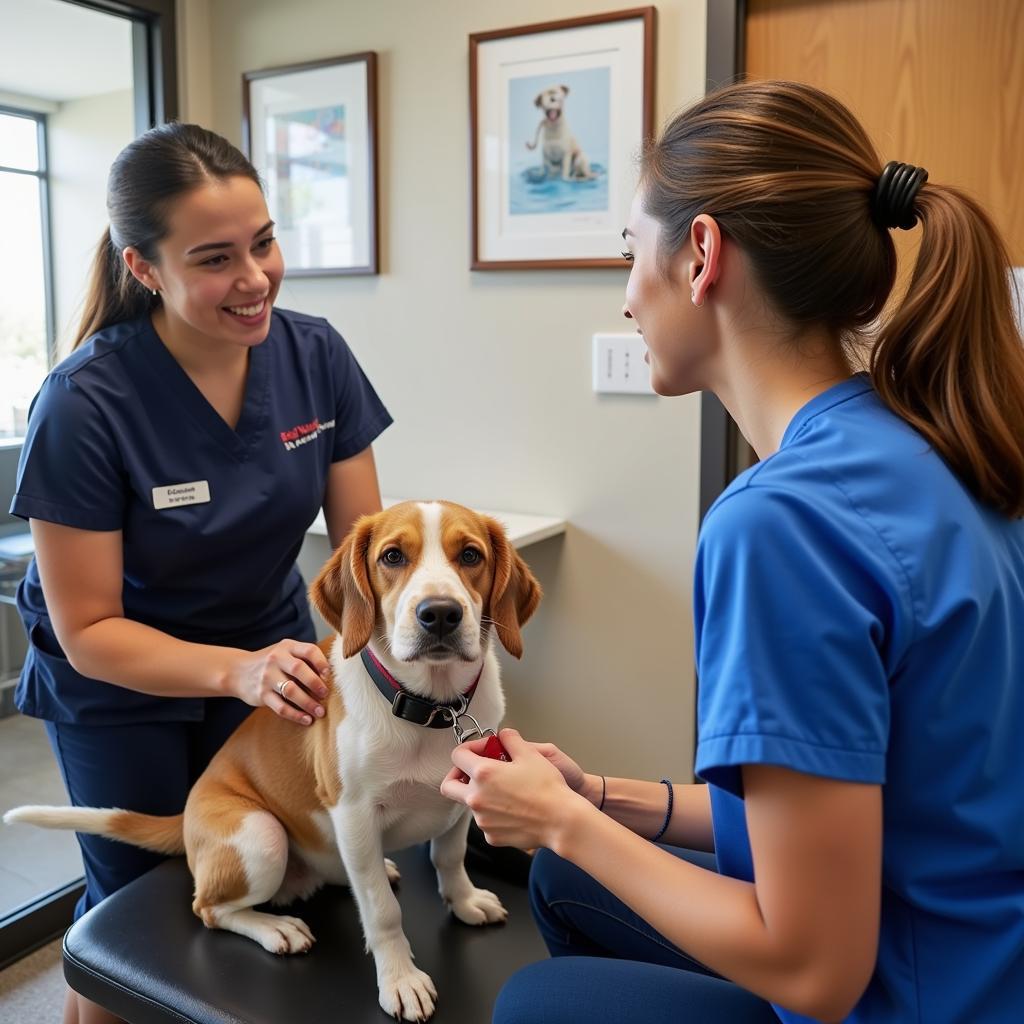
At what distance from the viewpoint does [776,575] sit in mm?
696

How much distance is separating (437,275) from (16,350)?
99 centimetres

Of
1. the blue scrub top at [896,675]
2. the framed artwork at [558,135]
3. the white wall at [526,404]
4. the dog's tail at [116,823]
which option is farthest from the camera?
the white wall at [526,404]

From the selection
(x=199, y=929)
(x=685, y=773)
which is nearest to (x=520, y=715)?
(x=685, y=773)

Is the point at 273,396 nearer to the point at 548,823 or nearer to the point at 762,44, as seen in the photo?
the point at 548,823

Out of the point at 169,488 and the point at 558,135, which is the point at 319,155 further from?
the point at 169,488

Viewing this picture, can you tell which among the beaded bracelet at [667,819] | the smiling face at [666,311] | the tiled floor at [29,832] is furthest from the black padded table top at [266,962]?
the tiled floor at [29,832]

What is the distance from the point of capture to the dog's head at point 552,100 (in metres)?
2.09

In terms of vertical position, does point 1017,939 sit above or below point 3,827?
above

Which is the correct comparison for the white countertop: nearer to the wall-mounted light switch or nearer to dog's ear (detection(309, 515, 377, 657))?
the wall-mounted light switch

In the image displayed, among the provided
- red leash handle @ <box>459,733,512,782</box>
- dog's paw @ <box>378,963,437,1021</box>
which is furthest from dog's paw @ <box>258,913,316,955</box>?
red leash handle @ <box>459,733,512,782</box>

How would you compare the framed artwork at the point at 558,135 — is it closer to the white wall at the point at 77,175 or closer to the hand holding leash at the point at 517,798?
the white wall at the point at 77,175

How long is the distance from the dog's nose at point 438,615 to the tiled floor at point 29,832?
1.64 m

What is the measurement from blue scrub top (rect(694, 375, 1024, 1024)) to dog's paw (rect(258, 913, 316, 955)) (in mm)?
736

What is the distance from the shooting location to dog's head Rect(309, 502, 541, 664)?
1.14 meters
